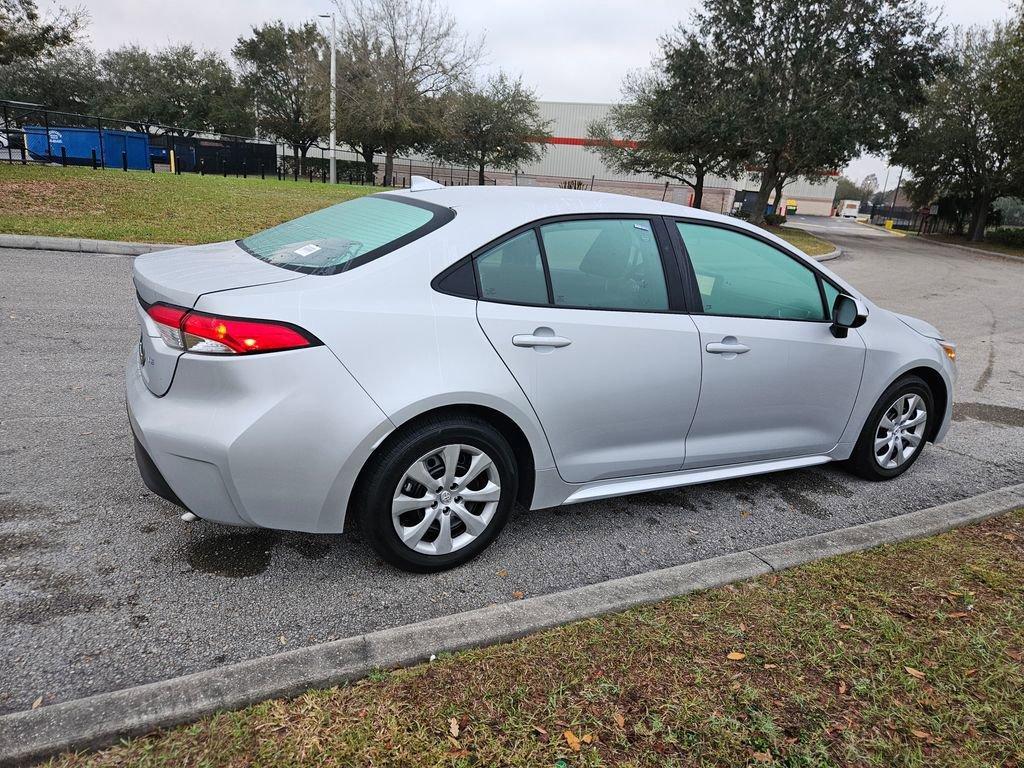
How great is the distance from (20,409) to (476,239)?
3.31 m

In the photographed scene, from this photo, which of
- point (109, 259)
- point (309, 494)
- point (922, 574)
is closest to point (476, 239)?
point (309, 494)

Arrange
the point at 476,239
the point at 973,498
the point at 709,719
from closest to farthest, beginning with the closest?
the point at 709,719, the point at 476,239, the point at 973,498

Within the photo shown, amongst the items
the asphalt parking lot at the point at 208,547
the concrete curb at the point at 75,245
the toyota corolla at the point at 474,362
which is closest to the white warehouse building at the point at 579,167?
the concrete curb at the point at 75,245

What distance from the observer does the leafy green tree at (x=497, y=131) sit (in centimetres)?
4366

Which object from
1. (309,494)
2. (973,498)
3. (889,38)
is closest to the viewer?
(309,494)

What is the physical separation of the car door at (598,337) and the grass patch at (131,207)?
399 inches

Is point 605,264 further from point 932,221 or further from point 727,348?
point 932,221

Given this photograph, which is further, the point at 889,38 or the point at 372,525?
the point at 889,38

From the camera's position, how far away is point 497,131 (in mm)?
44594

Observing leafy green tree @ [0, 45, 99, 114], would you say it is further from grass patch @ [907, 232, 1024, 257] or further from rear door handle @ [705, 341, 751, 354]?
rear door handle @ [705, 341, 751, 354]

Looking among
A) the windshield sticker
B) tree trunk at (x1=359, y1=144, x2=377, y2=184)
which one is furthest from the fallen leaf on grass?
tree trunk at (x1=359, y1=144, x2=377, y2=184)

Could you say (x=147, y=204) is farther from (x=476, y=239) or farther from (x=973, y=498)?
(x=973, y=498)

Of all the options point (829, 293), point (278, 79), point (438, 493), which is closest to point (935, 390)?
point (829, 293)

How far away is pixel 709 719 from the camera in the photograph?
2219 mm
